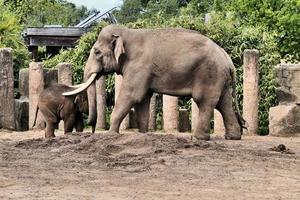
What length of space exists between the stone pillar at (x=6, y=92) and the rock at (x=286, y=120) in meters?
4.44

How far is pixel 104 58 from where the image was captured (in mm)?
12016

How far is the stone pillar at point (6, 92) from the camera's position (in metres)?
14.8

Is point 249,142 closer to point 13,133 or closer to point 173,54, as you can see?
point 173,54

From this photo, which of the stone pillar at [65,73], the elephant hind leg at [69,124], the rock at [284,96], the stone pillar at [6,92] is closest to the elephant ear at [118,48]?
the elephant hind leg at [69,124]

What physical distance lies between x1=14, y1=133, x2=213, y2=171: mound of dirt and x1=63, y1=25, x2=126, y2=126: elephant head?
0.95 m

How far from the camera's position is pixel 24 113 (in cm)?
1538

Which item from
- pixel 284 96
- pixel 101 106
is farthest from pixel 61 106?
pixel 284 96

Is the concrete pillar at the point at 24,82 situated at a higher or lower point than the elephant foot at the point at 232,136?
higher

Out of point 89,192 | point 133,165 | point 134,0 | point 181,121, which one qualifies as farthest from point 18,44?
point 134,0

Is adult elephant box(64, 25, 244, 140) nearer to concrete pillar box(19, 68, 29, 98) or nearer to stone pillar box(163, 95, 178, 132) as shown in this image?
stone pillar box(163, 95, 178, 132)

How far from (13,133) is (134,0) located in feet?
118

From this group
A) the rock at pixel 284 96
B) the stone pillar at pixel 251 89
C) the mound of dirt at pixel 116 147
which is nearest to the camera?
the mound of dirt at pixel 116 147

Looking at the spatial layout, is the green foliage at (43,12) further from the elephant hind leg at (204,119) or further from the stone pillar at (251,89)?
the elephant hind leg at (204,119)

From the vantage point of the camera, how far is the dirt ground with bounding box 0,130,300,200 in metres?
7.45
